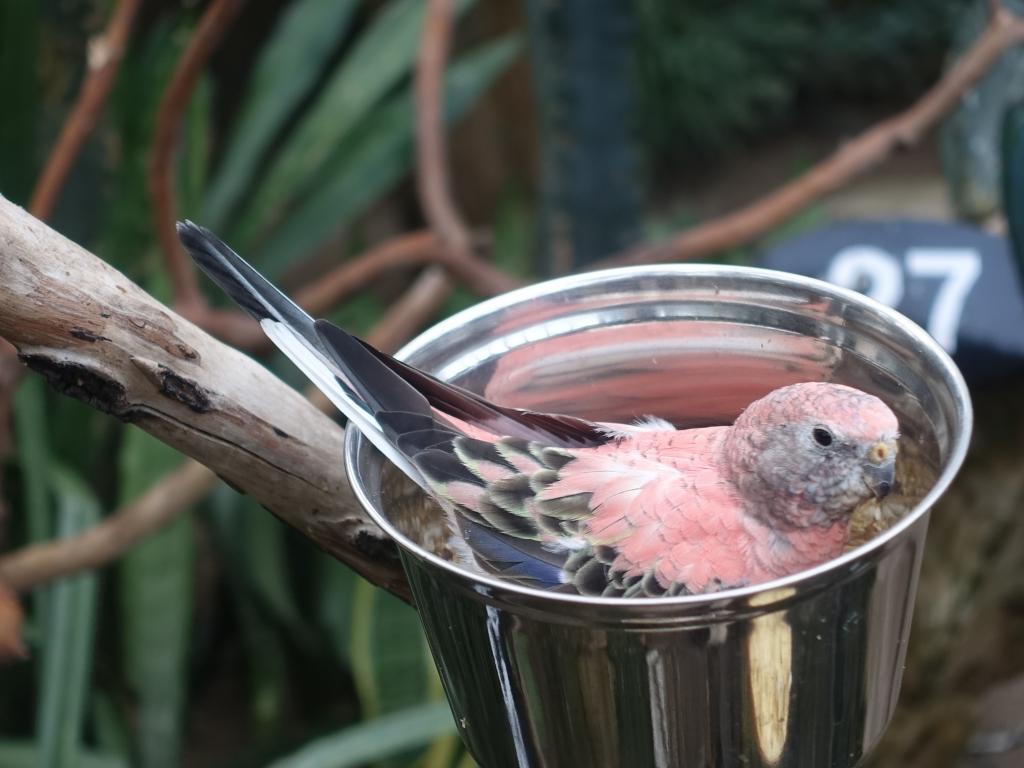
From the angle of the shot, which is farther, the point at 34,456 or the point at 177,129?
the point at 34,456

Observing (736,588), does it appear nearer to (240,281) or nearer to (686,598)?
(686,598)

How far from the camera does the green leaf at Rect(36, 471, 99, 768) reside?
3.71 feet

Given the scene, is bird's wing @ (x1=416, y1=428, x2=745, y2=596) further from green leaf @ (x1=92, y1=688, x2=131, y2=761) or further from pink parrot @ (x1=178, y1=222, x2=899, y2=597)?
green leaf @ (x1=92, y1=688, x2=131, y2=761)

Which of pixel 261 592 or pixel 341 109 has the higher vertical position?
pixel 341 109

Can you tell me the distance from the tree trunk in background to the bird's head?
906 mm

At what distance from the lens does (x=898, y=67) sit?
3.09 meters

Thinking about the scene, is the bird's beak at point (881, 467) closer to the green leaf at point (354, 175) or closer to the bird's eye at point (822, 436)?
the bird's eye at point (822, 436)

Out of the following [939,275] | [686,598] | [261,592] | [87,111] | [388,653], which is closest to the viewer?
[686,598]

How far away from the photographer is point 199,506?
1.59 meters

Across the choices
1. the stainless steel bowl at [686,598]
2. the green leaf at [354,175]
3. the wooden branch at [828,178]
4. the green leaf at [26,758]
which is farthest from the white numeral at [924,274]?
the green leaf at [26,758]

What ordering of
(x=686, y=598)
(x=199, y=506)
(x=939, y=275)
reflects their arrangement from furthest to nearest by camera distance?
1. (x=199, y=506)
2. (x=939, y=275)
3. (x=686, y=598)

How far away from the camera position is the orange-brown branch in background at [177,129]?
1001 mm

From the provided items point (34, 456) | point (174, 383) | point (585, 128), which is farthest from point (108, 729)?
point (174, 383)

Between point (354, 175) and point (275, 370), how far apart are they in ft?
0.96
